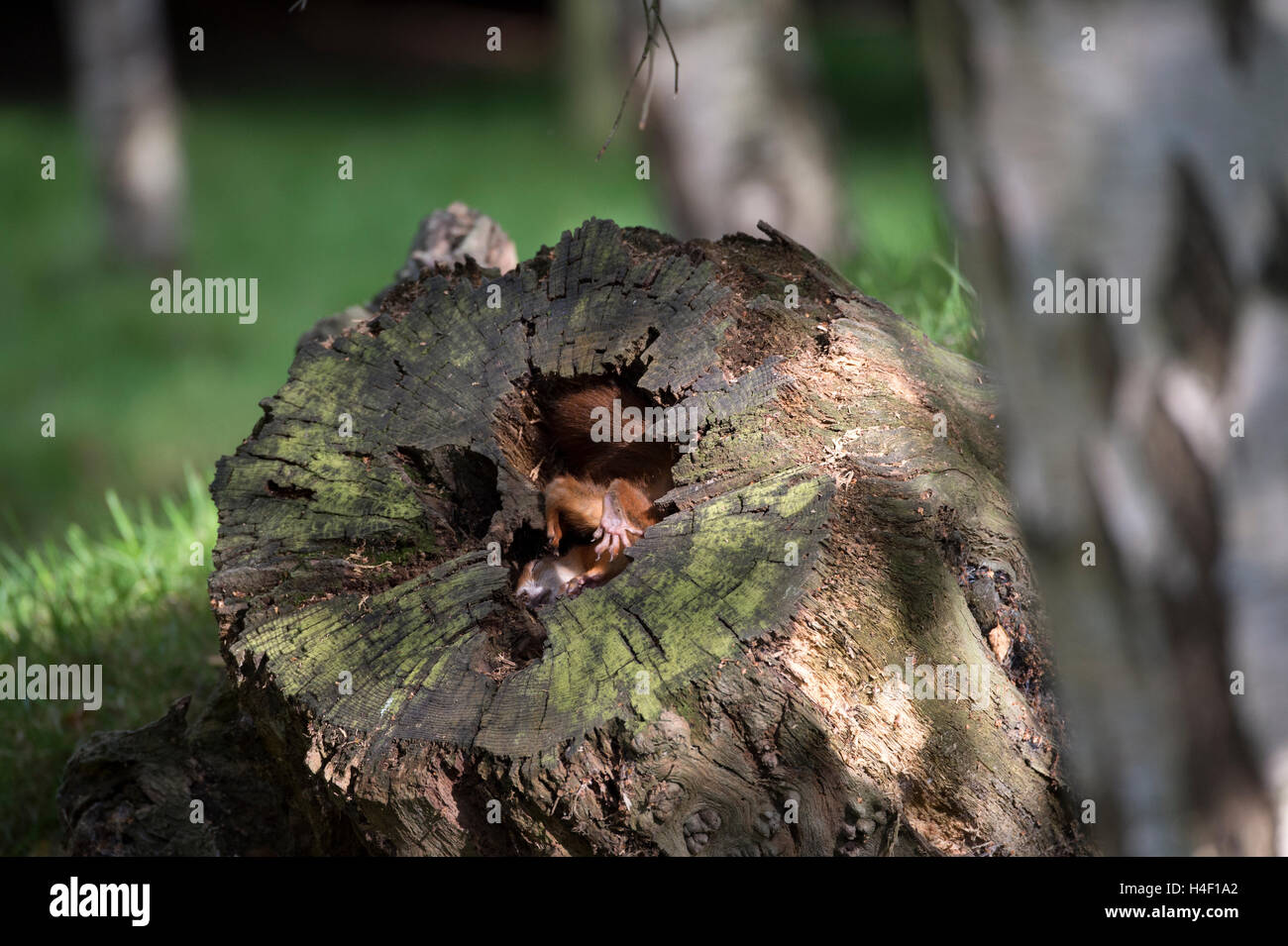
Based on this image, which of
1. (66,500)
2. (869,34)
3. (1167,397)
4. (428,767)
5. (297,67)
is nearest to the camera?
(1167,397)

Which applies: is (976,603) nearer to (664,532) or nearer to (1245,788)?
(664,532)

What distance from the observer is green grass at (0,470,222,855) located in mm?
3014

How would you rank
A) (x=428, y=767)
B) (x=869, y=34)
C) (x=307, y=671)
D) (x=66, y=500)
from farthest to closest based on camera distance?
(x=869, y=34)
(x=66, y=500)
(x=307, y=671)
(x=428, y=767)

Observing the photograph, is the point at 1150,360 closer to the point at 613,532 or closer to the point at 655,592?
the point at 655,592

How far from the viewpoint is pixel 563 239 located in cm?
244

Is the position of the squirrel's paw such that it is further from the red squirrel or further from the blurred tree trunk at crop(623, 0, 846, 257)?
the blurred tree trunk at crop(623, 0, 846, 257)

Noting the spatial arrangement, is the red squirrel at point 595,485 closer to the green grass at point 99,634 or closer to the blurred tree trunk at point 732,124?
the green grass at point 99,634

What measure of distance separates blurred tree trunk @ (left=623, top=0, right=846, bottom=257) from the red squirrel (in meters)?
3.19

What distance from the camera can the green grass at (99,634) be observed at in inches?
119

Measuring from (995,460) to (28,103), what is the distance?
13.9m

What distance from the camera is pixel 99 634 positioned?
344 cm

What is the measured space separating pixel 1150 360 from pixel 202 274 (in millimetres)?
10185

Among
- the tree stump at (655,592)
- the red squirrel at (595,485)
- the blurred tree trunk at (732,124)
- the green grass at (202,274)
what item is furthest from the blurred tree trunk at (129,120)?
the red squirrel at (595,485)

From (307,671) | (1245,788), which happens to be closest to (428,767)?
(307,671)
